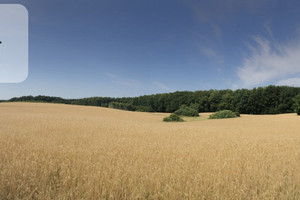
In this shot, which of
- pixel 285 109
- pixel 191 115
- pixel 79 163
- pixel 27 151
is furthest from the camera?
pixel 285 109

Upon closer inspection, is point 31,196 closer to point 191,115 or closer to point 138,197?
point 138,197

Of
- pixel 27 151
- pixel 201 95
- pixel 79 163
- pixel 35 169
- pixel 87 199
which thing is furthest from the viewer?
pixel 201 95

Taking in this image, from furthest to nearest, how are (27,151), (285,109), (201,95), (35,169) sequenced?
(201,95) < (285,109) < (27,151) < (35,169)

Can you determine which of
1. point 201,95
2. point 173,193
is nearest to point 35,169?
point 173,193

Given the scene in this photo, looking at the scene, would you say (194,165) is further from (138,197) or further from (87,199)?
(87,199)

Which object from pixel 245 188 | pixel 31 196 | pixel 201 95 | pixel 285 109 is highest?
pixel 201 95

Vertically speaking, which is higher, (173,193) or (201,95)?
(201,95)

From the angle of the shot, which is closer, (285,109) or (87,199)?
(87,199)

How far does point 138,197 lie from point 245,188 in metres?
1.88

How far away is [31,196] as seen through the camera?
272cm

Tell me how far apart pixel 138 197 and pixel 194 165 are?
1.92m

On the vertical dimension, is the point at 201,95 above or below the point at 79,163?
above

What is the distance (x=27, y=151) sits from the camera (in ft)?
16.1

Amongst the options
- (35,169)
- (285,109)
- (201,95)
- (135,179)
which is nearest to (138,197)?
(135,179)
